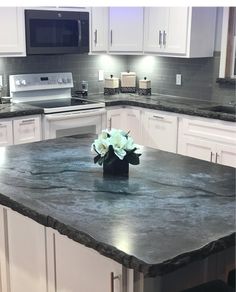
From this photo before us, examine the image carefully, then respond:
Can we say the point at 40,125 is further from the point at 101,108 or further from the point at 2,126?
the point at 101,108

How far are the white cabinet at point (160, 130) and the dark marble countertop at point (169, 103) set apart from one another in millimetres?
82

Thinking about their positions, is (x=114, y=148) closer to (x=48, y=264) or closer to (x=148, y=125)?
(x=48, y=264)

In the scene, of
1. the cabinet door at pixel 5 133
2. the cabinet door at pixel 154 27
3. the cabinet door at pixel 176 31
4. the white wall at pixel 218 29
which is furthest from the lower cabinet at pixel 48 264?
the white wall at pixel 218 29

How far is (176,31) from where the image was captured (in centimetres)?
457

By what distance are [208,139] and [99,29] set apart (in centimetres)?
169

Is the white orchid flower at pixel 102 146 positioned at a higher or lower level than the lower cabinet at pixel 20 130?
higher

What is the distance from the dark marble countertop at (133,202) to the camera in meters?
1.60

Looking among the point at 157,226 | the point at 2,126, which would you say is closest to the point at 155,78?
the point at 2,126

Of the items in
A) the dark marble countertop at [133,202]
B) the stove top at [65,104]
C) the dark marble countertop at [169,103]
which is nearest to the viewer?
the dark marble countertop at [133,202]

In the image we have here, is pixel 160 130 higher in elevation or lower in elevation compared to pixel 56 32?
lower

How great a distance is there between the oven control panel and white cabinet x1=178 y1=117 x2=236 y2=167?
1.40 m

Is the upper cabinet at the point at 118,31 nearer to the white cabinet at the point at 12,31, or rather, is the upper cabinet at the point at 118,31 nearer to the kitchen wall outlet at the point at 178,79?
the kitchen wall outlet at the point at 178,79

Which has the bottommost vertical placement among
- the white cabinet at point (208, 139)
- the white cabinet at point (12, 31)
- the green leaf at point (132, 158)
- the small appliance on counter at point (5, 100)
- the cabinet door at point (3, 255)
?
the cabinet door at point (3, 255)

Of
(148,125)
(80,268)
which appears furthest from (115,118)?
(80,268)
